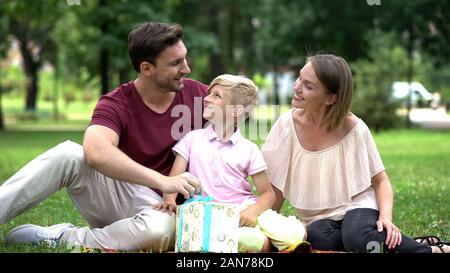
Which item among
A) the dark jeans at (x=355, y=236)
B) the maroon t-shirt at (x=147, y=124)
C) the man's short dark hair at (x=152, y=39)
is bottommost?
the dark jeans at (x=355, y=236)

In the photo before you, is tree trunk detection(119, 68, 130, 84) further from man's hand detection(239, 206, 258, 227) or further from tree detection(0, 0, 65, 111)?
man's hand detection(239, 206, 258, 227)

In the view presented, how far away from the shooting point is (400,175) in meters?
10.8

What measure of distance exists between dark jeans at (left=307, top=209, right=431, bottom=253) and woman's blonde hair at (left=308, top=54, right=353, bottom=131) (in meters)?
0.61

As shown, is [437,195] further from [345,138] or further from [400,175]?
[345,138]

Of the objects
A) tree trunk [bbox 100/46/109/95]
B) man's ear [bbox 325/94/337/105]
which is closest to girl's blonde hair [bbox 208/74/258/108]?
man's ear [bbox 325/94/337/105]

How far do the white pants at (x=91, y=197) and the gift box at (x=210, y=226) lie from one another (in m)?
0.31

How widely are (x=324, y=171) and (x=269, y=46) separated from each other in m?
29.8

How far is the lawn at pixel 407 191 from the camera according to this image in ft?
20.3

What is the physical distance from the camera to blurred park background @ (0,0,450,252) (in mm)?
15603

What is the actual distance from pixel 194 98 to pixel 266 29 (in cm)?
2956

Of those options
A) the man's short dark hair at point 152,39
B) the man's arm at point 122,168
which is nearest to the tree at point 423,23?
the man's short dark hair at point 152,39

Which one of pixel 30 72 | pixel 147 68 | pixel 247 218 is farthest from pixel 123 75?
pixel 247 218

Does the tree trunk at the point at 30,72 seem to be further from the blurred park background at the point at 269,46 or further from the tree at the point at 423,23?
the tree at the point at 423,23

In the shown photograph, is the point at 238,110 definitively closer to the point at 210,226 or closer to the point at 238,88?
the point at 238,88
